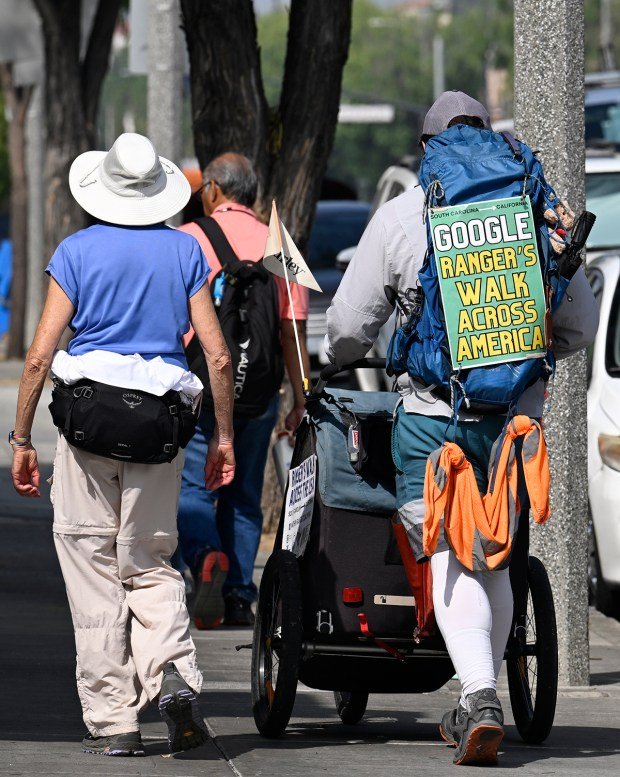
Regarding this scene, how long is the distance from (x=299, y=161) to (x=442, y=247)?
5137 mm

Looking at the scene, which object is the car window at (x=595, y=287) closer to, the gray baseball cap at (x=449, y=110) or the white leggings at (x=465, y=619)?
the gray baseball cap at (x=449, y=110)

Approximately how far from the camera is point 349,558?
5453 mm

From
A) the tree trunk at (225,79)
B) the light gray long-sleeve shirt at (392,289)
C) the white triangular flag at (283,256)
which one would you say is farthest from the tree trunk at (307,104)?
the light gray long-sleeve shirt at (392,289)

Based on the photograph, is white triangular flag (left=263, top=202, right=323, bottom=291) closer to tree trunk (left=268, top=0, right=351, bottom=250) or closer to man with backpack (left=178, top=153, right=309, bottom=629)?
man with backpack (left=178, top=153, right=309, bottom=629)

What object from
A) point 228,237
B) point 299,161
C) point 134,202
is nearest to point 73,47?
point 299,161

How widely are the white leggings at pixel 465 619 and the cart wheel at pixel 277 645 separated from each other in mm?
419

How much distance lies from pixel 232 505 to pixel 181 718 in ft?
9.01

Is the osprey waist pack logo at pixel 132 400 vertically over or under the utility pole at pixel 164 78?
under

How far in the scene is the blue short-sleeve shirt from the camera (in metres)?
5.38

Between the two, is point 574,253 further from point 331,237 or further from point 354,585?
point 331,237

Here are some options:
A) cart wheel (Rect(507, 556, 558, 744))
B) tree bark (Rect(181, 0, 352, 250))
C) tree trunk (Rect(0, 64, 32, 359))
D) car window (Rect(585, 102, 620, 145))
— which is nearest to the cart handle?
cart wheel (Rect(507, 556, 558, 744))

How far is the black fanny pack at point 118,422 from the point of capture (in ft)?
17.3

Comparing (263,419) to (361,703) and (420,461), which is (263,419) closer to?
(361,703)

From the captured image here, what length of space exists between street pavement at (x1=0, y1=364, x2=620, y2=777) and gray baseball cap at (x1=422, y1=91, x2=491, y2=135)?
5.89 feet
